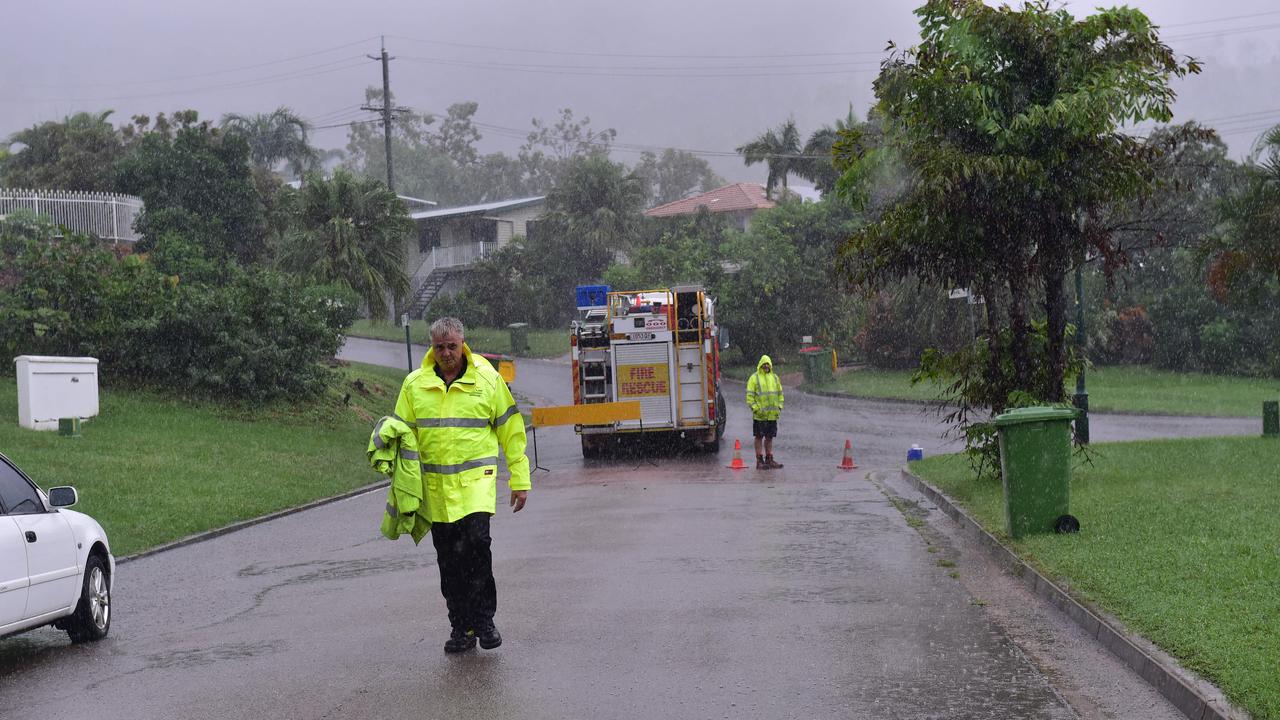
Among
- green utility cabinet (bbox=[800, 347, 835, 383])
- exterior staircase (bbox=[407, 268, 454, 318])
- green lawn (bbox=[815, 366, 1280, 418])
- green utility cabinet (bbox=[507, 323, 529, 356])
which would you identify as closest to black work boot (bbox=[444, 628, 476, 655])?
green lawn (bbox=[815, 366, 1280, 418])

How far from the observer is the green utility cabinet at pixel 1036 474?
11930 mm

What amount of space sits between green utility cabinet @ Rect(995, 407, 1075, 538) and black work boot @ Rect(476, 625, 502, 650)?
5.57 m

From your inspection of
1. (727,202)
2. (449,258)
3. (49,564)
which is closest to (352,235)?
(449,258)

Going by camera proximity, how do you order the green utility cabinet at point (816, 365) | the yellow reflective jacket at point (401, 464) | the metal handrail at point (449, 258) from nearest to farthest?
1. the yellow reflective jacket at point (401, 464)
2. the green utility cabinet at point (816, 365)
3. the metal handrail at point (449, 258)

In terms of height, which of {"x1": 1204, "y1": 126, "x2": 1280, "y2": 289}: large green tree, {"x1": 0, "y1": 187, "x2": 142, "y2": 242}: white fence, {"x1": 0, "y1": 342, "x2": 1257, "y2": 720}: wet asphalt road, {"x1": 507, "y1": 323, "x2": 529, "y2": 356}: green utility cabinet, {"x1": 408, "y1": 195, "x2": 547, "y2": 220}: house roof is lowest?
{"x1": 0, "y1": 342, "x2": 1257, "y2": 720}: wet asphalt road

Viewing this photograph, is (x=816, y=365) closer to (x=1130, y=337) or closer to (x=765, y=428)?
(x=1130, y=337)

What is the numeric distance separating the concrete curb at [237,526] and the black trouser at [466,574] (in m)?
7.06

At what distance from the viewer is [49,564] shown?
851 cm

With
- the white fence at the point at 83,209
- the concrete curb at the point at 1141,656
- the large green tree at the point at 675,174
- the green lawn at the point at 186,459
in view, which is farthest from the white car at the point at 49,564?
the large green tree at the point at 675,174

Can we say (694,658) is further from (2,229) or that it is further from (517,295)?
(517,295)

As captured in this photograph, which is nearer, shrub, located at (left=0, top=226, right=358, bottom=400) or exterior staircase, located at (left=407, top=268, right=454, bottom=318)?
shrub, located at (left=0, top=226, right=358, bottom=400)

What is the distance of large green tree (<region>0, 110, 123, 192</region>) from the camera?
50406mm

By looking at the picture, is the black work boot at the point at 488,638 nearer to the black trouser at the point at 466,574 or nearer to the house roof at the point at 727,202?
the black trouser at the point at 466,574

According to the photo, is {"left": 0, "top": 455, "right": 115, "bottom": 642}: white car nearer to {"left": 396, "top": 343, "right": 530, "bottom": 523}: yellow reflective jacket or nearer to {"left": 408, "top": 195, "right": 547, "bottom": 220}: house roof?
{"left": 396, "top": 343, "right": 530, "bottom": 523}: yellow reflective jacket
